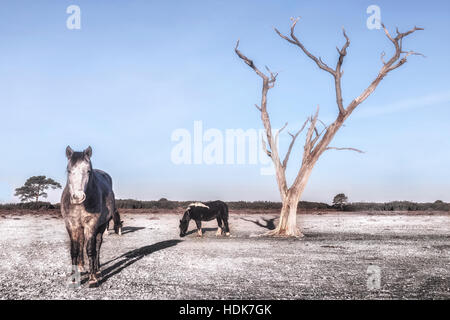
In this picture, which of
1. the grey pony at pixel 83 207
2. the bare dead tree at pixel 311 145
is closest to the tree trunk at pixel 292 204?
the bare dead tree at pixel 311 145

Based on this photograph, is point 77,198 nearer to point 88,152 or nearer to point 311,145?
point 88,152

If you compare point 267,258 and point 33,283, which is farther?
point 267,258

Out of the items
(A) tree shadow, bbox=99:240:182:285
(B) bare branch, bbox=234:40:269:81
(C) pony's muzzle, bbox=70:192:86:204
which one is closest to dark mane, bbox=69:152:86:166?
(C) pony's muzzle, bbox=70:192:86:204

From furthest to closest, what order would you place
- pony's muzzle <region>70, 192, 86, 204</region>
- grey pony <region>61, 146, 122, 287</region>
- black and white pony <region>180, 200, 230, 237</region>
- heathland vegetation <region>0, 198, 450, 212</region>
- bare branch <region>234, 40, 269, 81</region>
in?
heathland vegetation <region>0, 198, 450, 212</region>, bare branch <region>234, 40, 269, 81</region>, black and white pony <region>180, 200, 230, 237</region>, grey pony <region>61, 146, 122, 287</region>, pony's muzzle <region>70, 192, 86, 204</region>

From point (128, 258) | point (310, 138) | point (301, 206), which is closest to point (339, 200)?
point (301, 206)

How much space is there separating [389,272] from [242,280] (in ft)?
11.2

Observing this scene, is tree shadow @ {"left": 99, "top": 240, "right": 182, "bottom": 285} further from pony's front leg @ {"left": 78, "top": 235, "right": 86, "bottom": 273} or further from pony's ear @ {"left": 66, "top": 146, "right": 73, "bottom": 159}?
pony's ear @ {"left": 66, "top": 146, "right": 73, "bottom": 159}

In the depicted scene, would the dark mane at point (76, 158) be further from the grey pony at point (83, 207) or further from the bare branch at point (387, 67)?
the bare branch at point (387, 67)

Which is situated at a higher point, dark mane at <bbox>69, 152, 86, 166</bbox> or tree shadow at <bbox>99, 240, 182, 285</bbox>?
dark mane at <bbox>69, 152, 86, 166</bbox>

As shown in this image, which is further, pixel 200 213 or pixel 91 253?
pixel 200 213

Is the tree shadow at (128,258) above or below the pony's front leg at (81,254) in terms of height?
below

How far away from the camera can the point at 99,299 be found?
6129 millimetres
